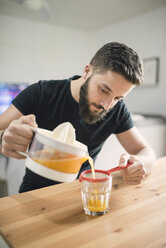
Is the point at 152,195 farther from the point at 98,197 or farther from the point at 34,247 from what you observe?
the point at 34,247

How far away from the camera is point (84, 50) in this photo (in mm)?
4641

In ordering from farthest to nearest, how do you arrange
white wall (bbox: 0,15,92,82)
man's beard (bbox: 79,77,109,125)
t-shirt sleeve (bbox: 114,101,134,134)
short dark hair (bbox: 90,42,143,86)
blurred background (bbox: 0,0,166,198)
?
white wall (bbox: 0,15,92,82) → blurred background (bbox: 0,0,166,198) → t-shirt sleeve (bbox: 114,101,134,134) → man's beard (bbox: 79,77,109,125) → short dark hair (bbox: 90,42,143,86)

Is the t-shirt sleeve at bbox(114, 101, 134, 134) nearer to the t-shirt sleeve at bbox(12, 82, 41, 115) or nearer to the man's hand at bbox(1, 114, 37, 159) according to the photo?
the t-shirt sleeve at bbox(12, 82, 41, 115)

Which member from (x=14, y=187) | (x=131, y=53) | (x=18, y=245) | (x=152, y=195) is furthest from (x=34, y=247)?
(x=14, y=187)

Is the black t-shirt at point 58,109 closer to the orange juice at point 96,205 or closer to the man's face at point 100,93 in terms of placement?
the man's face at point 100,93

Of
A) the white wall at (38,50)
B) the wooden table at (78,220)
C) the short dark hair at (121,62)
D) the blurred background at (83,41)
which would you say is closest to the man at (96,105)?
the short dark hair at (121,62)

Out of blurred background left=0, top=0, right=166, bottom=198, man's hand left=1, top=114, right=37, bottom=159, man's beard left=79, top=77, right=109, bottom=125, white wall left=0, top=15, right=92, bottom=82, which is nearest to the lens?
man's hand left=1, top=114, right=37, bottom=159

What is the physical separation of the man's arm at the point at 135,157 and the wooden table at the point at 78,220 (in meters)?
0.06

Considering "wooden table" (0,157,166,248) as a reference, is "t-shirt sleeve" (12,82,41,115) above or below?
above

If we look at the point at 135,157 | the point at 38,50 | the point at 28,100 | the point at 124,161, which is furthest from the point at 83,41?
the point at 124,161

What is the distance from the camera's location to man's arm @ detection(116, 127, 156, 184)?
0.93m

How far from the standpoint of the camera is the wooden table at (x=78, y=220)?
554mm

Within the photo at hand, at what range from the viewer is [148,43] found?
3.32m

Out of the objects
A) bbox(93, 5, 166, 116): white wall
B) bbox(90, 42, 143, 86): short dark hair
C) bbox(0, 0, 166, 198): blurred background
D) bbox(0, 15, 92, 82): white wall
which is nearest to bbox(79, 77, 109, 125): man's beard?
bbox(90, 42, 143, 86): short dark hair
